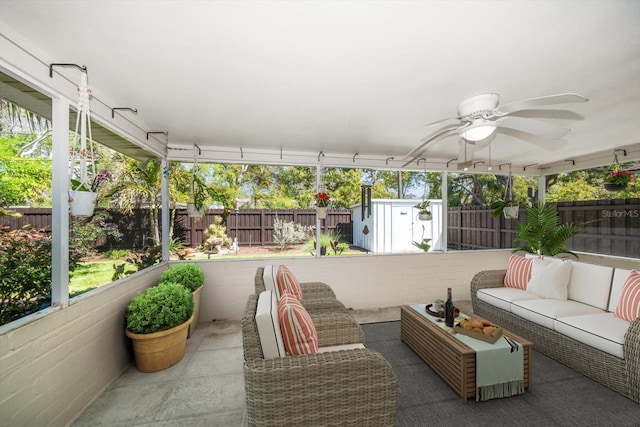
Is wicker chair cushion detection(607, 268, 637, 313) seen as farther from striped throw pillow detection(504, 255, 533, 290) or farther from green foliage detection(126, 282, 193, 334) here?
green foliage detection(126, 282, 193, 334)

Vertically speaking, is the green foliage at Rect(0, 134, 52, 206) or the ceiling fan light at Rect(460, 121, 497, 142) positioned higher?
the ceiling fan light at Rect(460, 121, 497, 142)

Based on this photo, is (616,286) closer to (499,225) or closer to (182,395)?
(499,225)

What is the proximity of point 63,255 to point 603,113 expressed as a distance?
489 cm

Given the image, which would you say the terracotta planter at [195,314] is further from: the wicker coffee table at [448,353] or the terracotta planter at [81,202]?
the wicker coffee table at [448,353]

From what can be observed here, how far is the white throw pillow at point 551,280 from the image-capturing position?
2900 mm

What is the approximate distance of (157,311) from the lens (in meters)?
2.36

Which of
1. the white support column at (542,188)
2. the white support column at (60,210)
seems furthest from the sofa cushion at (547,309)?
the white support column at (60,210)

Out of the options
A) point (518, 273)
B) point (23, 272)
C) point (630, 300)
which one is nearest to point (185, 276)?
point (23, 272)

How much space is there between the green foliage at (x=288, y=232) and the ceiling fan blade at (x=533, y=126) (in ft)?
9.87

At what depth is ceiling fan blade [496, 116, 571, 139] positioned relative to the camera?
6.18ft

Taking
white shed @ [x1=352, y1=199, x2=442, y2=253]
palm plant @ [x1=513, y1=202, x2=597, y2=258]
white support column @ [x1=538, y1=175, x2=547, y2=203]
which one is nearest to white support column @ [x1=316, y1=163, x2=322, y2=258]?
white shed @ [x1=352, y1=199, x2=442, y2=253]

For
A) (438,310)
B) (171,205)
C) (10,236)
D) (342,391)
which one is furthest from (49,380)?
(438,310)

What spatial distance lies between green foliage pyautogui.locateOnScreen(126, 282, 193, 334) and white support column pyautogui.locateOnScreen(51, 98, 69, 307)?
61cm

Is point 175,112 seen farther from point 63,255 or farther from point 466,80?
point 466,80
